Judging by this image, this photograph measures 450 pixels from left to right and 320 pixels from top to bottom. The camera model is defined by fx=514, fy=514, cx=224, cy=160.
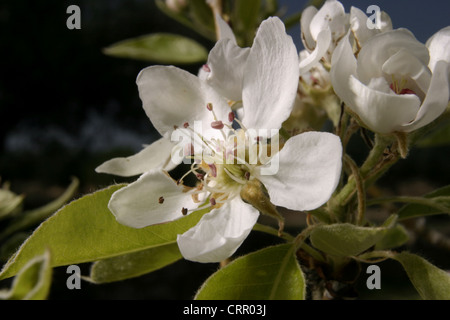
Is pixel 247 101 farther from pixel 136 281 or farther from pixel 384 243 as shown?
pixel 136 281

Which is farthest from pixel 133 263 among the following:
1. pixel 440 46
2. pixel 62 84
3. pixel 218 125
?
pixel 62 84

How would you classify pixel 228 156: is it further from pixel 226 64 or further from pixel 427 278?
pixel 427 278

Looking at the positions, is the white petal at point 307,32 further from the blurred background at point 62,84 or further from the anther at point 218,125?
the blurred background at point 62,84

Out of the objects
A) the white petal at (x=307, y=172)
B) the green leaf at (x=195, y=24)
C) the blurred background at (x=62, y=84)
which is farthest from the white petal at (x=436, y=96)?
the blurred background at (x=62, y=84)

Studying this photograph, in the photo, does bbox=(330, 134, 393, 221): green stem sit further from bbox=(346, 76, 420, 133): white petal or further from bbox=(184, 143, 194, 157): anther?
bbox=(184, 143, 194, 157): anther

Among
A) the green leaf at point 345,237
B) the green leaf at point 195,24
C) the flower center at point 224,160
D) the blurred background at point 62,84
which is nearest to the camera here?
the green leaf at point 345,237
